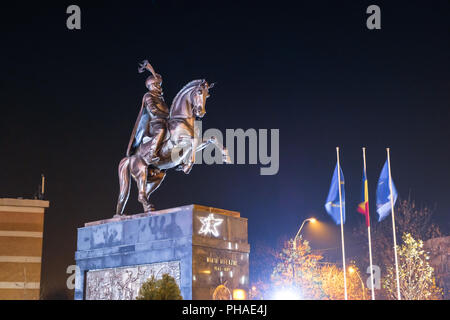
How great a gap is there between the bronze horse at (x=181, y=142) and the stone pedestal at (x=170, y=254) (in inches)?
38.8

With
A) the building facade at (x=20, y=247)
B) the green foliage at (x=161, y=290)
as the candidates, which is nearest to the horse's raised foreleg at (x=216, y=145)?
the green foliage at (x=161, y=290)

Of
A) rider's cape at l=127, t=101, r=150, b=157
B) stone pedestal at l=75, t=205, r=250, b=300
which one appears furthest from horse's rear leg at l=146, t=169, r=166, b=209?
stone pedestal at l=75, t=205, r=250, b=300

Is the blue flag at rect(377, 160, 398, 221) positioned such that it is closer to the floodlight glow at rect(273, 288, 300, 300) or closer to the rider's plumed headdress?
the floodlight glow at rect(273, 288, 300, 300)

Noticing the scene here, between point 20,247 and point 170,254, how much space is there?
119ft

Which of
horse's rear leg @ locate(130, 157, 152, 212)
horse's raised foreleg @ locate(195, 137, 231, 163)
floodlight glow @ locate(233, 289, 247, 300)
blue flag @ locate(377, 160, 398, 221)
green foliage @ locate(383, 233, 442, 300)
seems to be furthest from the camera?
green foliage @ locate(383, 233, 442, 300)

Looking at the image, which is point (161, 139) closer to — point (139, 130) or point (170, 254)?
point (139, 130)

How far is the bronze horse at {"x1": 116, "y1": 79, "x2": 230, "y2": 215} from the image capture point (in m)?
17.2

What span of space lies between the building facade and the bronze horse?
33.3m

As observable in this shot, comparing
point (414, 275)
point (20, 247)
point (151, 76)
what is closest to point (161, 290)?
point (151, 76)

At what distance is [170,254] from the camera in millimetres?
15602
